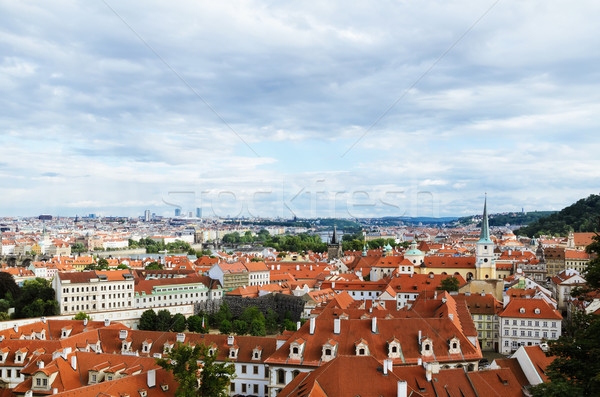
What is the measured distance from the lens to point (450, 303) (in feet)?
149

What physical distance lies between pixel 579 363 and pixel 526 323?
1346 inches

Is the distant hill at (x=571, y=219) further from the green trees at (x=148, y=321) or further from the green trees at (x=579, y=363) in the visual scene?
the green trees at (x=579, y=363)

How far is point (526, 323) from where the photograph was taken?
5022 centimetres

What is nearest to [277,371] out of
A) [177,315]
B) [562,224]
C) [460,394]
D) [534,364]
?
[460,394]

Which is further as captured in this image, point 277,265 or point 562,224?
point 562,224

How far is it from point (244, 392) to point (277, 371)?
4.65 meters

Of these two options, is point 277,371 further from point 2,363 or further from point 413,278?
point 413,278

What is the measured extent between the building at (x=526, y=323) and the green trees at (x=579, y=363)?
3167 centimetres

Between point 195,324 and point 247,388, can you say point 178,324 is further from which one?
point 247,388

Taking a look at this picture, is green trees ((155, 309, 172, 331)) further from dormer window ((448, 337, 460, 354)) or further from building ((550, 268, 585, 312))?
building ((550, 268, 585, 312))

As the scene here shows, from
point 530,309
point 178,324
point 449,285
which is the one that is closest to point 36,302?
point 178,324

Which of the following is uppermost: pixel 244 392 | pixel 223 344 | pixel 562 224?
pixel 562 224

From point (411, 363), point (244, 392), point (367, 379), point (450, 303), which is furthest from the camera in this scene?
point (450, 303)

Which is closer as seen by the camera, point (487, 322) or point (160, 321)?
point (487, 322)
